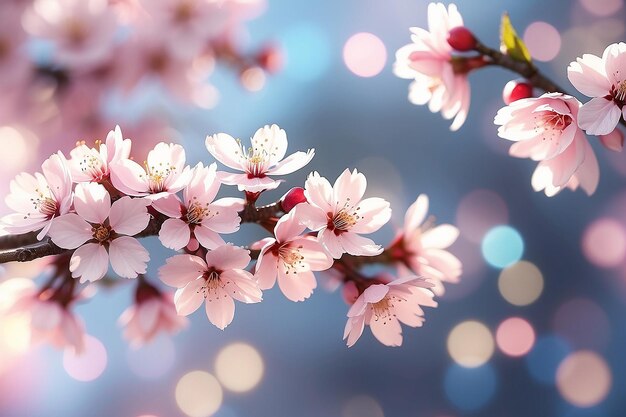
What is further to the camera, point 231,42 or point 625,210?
point 625,210

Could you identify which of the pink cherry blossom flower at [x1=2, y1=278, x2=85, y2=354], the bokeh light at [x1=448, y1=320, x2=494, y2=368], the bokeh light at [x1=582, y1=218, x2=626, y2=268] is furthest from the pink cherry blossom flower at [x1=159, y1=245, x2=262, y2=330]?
the bokeh light at [x1=582, y1=218, x2=626, y2=268]

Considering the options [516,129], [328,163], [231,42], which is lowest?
[328,163]

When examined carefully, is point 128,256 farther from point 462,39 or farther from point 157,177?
point 462,39

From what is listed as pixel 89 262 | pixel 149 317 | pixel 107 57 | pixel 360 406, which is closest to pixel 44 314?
pixel 149 317

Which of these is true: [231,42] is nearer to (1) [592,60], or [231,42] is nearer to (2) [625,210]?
(1) [592,60]

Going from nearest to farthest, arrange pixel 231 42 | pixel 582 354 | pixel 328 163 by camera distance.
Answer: pixel 231 42 → pixel 582 354 → pixel 328 163

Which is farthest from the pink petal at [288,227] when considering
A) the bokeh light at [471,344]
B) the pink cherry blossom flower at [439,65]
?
the bokeh light at [471,344]

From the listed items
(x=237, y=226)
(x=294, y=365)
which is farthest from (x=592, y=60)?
(x=294, y=365)
